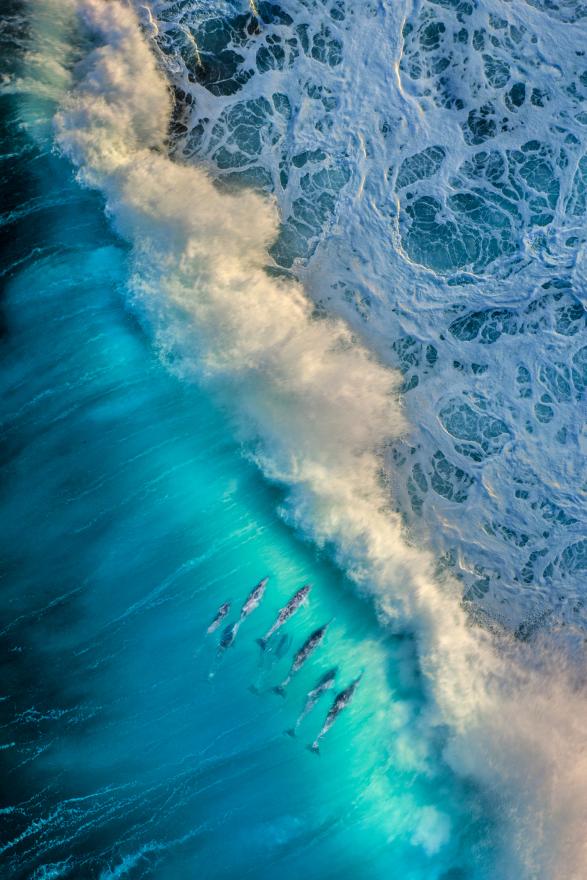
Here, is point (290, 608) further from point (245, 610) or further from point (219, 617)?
point (219, 617)

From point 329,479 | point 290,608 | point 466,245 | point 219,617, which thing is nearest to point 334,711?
point 290,608

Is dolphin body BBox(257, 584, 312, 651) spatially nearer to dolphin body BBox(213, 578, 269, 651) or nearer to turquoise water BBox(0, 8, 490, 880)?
turquoise water BBox(0, 8, 490, 880)

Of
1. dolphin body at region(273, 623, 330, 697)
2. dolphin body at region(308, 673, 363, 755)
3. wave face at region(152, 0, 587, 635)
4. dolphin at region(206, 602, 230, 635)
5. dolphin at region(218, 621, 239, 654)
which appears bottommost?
dolphin body at region(308, 673, 363, 755)

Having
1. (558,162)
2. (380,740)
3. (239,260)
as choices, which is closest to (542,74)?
(558,162)

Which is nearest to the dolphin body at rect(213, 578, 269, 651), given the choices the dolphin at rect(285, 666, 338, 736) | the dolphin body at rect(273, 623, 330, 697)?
the dolphin body at rect(273, 623, 330, 697)

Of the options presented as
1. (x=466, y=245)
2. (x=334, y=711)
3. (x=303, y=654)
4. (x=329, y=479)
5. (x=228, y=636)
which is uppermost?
(x=466, y=245)

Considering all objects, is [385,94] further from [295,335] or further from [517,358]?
[517,358]
